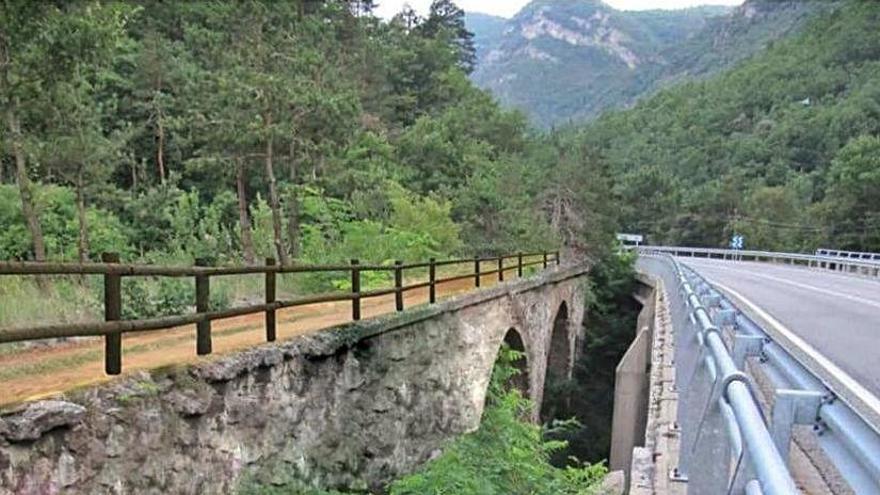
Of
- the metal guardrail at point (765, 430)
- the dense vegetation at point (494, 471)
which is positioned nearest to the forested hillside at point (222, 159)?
the dense vegetation at point (494, 471)

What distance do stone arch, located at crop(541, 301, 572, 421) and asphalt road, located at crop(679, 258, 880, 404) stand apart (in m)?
8.18

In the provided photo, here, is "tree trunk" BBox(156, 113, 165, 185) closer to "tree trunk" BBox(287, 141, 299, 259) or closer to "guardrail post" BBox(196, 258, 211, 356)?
"tree trunk" BBox(287, 141, 299, 259)

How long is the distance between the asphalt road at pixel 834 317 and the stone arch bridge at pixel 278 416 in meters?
5.20

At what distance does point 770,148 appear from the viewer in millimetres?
99250

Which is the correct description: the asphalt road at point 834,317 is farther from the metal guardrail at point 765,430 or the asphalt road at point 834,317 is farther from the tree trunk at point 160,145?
the tree trunk at point 160,145

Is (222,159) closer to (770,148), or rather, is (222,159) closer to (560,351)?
(560,351)

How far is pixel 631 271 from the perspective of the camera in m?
38.8

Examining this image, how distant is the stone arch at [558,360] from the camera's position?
93.4 ft

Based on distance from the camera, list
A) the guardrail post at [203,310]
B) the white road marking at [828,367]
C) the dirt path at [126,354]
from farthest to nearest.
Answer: the guardrail post at [203,310] → the white road marking at [828,367] → the dirt path at [126,354]

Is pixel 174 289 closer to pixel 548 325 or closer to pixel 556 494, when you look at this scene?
pixel 556 494

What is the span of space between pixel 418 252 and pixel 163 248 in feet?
23.2

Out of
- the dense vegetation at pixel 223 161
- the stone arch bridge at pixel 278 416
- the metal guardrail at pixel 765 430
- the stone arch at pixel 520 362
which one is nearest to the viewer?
the metal guardrail at pixel 765 430

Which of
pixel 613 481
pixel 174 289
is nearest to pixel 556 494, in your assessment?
pixel 613 481

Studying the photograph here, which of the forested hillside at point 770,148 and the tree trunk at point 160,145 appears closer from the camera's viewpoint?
the tree trunk at point 160,145
